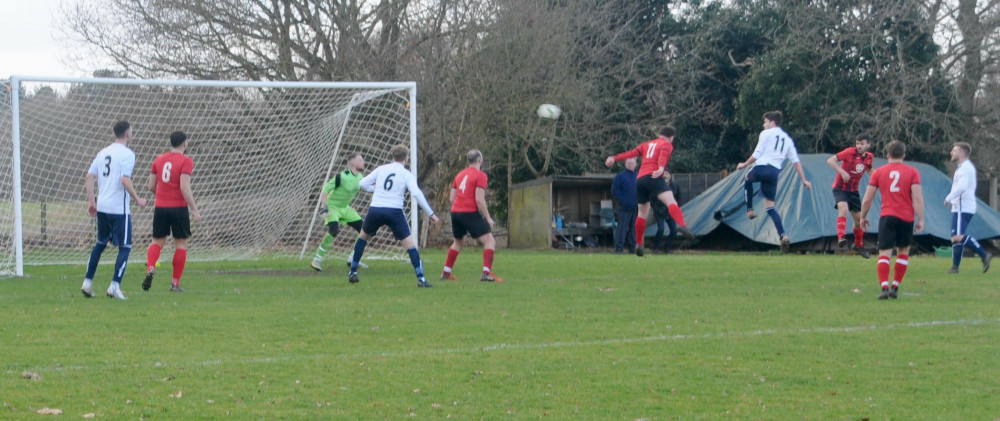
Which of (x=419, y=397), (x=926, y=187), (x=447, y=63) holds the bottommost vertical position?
(x=419, y=397)

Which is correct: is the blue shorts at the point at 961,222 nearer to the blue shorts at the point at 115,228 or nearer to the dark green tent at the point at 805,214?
the dark green tent at the point at 805,214

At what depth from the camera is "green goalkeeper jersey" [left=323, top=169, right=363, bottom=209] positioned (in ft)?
56.0

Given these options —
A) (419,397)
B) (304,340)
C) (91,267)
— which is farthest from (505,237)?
(419,397)

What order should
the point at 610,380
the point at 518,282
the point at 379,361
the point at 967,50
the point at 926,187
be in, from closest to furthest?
1. the point at 610,380
2. the point at 379,361
3. the point at 518,282
4. the point at 926,187
5. the point at 967,50

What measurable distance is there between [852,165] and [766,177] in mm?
2135

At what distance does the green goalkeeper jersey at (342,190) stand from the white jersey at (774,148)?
20.4 ft

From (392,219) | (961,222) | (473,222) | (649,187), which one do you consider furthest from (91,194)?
(961,222)

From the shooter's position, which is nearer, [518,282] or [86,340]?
[86,340]

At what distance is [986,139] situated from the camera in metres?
32.2

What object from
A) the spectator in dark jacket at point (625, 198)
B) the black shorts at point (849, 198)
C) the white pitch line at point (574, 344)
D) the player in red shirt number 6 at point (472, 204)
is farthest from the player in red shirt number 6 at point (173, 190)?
the spectator in dark jacket at point (625, 198)

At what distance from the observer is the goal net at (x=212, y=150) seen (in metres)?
17.5

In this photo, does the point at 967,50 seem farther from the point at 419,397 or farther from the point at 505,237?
the point at 419,397

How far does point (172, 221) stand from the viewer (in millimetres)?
12695

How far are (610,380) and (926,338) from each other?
345cm
